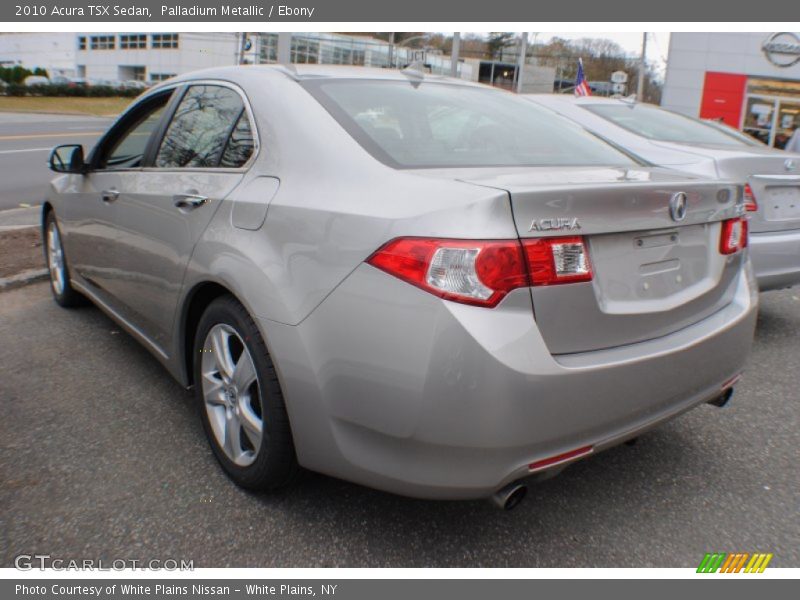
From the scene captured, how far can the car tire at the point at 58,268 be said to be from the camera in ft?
15.4

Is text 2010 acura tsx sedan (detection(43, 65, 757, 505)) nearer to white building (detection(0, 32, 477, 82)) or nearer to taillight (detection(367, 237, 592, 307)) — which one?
taillight (detection(367, 237, 592, 307))

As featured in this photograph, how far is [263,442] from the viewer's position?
7.91ft

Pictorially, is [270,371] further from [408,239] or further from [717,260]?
[717,260]

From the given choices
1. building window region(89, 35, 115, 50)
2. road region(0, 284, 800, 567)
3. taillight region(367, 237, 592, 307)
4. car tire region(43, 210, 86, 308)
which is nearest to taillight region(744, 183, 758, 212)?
road region(0, 284, 800, 567)

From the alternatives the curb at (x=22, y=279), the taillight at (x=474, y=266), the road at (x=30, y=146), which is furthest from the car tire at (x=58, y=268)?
the road at (x=30, y=146)

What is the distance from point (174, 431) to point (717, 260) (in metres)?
2.38

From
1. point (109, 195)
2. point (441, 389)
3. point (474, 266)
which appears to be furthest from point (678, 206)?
point (109, 195)

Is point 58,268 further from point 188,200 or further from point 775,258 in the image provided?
point 775,258

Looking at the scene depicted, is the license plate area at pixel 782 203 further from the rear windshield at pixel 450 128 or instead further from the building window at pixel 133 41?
the building window at pixel 133 41

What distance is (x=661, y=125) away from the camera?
5691 mm

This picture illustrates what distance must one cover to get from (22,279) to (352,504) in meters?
4.08

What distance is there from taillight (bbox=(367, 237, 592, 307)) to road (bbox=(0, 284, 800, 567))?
3.18 ft

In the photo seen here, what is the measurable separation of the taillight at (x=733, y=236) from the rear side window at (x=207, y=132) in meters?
1.80

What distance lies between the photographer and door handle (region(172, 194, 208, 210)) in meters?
2.79
